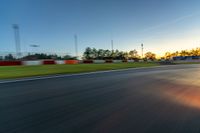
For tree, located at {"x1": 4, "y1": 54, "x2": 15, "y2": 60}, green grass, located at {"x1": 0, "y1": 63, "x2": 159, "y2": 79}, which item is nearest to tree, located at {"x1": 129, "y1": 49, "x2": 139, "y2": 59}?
tree, located at {"x1": 4, "y1": 54, "x2": 15, "y2": 60}

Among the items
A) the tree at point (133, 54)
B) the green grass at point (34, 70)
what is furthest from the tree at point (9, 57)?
the tree at point (133, 54)

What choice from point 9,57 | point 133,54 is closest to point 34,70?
point 9,57

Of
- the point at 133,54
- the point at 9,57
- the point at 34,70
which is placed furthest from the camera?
the point at 133,54

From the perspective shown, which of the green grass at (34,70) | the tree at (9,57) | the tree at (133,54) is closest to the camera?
the green grass at (34,70)

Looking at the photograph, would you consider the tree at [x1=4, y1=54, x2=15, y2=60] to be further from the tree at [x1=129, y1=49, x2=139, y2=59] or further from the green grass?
the tree at [x1=129, y1=49, x2=139, y2=59]

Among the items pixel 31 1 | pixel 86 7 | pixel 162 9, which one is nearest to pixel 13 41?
pixel 31 1

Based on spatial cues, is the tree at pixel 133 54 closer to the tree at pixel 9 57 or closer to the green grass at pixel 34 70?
the tree at pixel 9 57

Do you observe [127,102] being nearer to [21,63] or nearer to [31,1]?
[21,63]

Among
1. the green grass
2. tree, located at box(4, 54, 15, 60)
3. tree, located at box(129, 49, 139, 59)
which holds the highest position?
tree, located at box(129, 49, 139, 59)

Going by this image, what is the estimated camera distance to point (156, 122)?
10.5 feet

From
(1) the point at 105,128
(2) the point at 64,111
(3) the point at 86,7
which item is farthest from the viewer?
(3) the point at 86,7

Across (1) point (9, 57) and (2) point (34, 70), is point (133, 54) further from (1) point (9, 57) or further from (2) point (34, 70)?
(2) point (34, 70)

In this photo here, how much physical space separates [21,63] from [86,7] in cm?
1375

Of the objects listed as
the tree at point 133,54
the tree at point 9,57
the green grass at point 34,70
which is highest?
the tree at point 133,54
